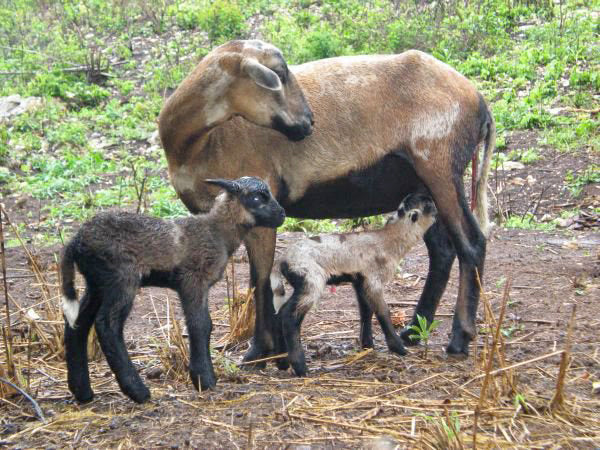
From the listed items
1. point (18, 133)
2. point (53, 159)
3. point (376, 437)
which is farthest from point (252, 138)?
→ point (18, 133)

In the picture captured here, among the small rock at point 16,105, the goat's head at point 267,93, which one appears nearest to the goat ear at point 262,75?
the goat's head at point 267,93

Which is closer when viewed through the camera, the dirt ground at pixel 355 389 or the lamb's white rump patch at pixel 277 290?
the dirt ground at pixel 355 389

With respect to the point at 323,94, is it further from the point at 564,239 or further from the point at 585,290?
the point at 564,239

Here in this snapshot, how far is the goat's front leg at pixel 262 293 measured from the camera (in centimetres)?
574

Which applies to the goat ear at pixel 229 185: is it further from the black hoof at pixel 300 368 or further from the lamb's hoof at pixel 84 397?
the lamb's hoof at pixel 84 397

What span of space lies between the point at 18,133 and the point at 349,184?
9.28 metres

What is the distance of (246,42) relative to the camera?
5.82 metres

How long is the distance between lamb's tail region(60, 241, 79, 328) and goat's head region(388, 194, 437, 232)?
7.95 ft

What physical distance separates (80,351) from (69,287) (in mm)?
390

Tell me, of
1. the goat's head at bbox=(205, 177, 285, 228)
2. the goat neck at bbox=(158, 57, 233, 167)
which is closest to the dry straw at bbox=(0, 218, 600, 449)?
the goat's head at bbox=(205, 177, 285, 228)

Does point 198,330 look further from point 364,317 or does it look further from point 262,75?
point 262,75

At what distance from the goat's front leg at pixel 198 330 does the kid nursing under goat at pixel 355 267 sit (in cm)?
66

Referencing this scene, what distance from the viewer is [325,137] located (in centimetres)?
588

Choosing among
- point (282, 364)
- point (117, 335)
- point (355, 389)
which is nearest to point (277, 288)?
point (282, 364)
